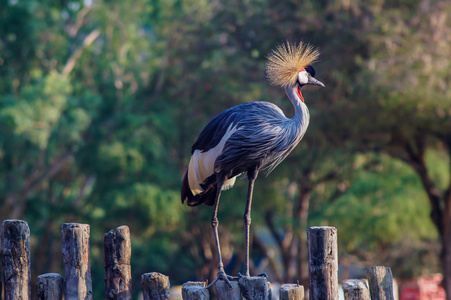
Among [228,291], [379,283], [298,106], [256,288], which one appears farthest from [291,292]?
[298,106]

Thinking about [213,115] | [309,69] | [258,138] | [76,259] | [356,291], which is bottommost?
[356,291]

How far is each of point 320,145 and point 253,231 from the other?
361 centimetres

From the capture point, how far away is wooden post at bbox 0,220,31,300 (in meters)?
5.40

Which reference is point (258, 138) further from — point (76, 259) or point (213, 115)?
point (213, 115)

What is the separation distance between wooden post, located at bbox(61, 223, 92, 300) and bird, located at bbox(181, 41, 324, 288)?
45.6 inches

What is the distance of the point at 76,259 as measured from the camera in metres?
5.37

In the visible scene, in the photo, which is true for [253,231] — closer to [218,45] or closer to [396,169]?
[396,169]

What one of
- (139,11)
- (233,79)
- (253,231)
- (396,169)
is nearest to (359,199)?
(396,169)

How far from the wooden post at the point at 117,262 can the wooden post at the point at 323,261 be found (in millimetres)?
1526

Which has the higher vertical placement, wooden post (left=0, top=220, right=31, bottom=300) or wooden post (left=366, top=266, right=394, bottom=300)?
wooden post (left=0, top=220, right=31, bottom=300)

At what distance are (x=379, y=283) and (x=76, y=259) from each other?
2495 mm

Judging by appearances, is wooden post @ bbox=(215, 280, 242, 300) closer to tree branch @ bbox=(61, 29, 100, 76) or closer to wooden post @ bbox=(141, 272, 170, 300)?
wooden post @ bbox=(141, 272, 170, 300)

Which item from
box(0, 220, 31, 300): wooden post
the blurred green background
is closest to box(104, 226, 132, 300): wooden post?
box(0, 220, 31, 300): wooden post

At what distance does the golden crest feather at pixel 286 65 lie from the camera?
20.2ft
